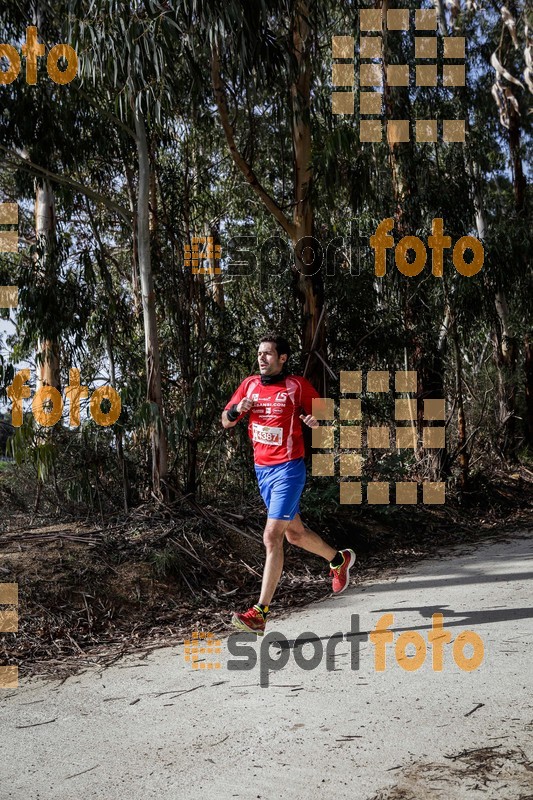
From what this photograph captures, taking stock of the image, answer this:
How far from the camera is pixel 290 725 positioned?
405 cm

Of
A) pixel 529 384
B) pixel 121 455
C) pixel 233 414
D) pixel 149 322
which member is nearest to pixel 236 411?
pixel 233 414

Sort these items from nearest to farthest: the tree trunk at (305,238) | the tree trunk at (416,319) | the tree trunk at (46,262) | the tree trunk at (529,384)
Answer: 1. the tree trunk at (46,262)
2. the tree trunk at (305,238)
3. the tree trunk at (416,319)
4. the tree trunk at (529,384)

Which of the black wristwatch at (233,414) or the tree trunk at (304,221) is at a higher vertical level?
the tree trunk at (304,221)

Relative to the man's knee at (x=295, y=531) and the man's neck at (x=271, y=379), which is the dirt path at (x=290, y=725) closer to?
the man's knee at (x=295, y=531)

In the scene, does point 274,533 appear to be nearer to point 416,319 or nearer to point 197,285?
point 197,285

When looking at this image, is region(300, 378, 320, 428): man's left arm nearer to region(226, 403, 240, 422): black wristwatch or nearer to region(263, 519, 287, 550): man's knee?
region(226, 403, 240, 422): black wristwatch

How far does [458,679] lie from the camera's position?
15.1ft

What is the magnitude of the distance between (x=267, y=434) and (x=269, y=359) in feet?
1.72

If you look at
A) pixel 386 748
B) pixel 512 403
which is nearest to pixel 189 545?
pixel 386 748

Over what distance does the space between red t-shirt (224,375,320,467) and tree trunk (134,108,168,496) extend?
9.01 feet

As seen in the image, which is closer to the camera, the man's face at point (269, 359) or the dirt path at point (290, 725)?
the dirt path at point (290, 725)

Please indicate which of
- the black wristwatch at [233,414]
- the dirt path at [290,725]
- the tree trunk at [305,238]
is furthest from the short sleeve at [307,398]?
the tree trunk at [305,238]

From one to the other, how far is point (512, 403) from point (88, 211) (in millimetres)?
9596

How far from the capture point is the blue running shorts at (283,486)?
580 cm
